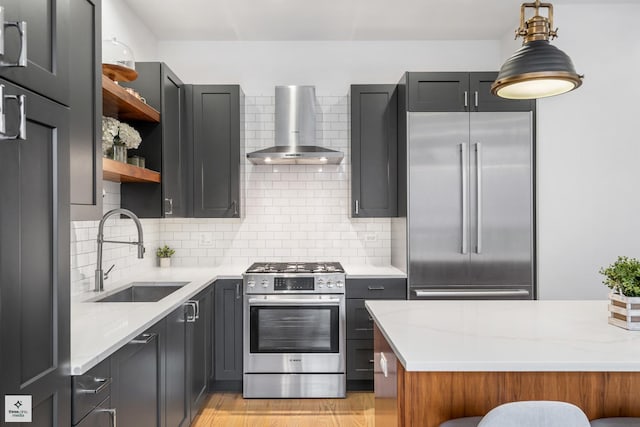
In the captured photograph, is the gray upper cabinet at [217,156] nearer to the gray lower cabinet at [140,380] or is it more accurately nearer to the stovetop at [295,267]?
the stovetop at [295,267]

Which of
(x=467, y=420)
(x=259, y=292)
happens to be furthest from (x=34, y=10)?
(x=259, y=292)

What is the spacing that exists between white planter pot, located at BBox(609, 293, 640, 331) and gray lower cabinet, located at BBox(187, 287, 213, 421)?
223 cm

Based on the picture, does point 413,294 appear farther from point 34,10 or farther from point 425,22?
point 34,10

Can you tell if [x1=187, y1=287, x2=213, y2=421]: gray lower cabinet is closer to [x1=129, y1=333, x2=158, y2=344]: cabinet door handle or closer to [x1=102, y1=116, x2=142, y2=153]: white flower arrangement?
[x1=129, y1=333, x2=158, y2=344]: cabinet door handle

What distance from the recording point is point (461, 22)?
3.85m

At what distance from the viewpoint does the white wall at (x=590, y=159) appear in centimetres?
346

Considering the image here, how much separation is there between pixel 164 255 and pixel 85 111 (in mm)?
2267

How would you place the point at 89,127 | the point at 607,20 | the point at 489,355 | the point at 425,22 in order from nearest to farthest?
1. the point at 489,355
2. the point at 89,127
3. the point at 607,20
4. the point at 425,22

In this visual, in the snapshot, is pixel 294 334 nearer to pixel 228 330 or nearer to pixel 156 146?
pixel 228 330

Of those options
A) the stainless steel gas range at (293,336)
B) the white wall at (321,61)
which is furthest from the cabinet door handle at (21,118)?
the white wall at (321,61)

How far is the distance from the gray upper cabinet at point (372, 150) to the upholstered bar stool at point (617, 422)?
247cm

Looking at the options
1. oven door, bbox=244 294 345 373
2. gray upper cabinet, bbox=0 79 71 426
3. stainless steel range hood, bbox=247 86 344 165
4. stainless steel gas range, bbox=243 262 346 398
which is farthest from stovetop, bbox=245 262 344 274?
gray upper cabinet, bbox=0 79 71 426

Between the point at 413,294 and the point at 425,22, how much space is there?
87.9 inches

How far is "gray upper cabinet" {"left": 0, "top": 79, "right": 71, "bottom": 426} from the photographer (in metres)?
1.16
